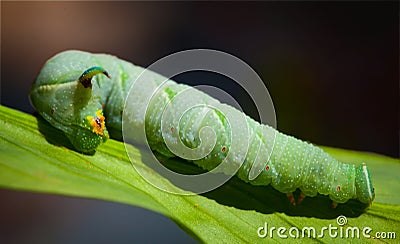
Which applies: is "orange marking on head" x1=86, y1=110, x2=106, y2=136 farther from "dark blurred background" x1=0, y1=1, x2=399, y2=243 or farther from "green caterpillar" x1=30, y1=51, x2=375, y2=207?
"dark blurred background" x1=0, y1=1, x2=399, y2=243

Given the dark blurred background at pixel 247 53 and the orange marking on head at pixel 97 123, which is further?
the dark blurred background at pixel 247 53

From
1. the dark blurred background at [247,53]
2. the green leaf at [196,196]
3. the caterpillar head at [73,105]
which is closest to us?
the green leaf at [196,196]

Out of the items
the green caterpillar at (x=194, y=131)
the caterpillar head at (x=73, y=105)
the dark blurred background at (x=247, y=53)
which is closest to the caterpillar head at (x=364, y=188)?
the green caterpillar at (x=194, y=131)

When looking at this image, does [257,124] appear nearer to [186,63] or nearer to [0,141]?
[186,63]

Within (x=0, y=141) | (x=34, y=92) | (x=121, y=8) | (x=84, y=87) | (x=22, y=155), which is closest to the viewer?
(x=22, y=155)

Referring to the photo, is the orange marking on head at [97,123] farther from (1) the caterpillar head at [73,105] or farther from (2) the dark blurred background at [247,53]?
(2) the dark blurred background at [247,53]

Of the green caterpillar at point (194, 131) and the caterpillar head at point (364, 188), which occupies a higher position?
the caterpillar head at point (364, 188)

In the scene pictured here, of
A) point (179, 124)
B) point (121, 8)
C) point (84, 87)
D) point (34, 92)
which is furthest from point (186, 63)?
point (121, 8)
